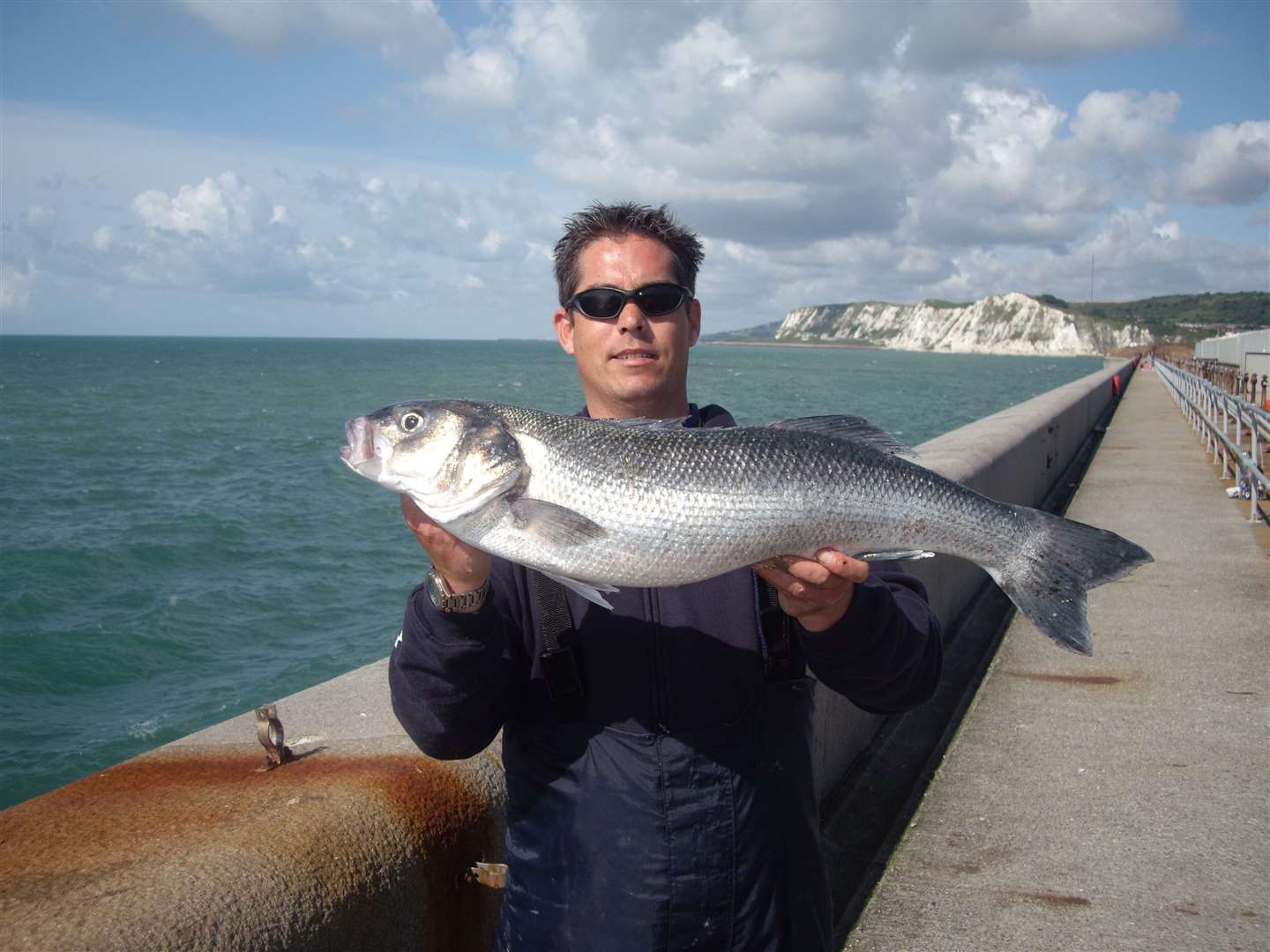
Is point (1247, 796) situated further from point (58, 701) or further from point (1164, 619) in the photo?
point (58, 701)

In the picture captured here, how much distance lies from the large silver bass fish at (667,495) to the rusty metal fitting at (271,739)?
2.59 feet

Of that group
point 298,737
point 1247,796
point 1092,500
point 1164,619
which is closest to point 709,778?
point 298,737

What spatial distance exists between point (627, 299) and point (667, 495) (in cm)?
74

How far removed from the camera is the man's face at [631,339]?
3.34m

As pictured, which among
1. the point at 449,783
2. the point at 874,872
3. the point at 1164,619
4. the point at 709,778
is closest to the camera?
the point at 709,778

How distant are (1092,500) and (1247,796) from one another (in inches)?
356

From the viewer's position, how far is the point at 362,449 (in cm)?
317

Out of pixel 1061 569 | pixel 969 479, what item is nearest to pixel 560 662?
pixel 1061 569

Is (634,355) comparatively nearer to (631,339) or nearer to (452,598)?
(631,339)

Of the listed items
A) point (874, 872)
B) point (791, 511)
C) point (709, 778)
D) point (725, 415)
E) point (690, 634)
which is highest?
point (725, 415)

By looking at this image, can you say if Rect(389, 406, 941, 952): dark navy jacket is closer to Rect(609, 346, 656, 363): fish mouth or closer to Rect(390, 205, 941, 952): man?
Rect(390, 205, 941, 952): man

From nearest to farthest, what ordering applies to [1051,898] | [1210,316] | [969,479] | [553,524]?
[553,524] → [1051,898] → [969,479] → [1210,316]

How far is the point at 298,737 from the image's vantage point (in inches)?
124

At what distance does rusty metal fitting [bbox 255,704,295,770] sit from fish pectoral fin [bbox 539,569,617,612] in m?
0.95
